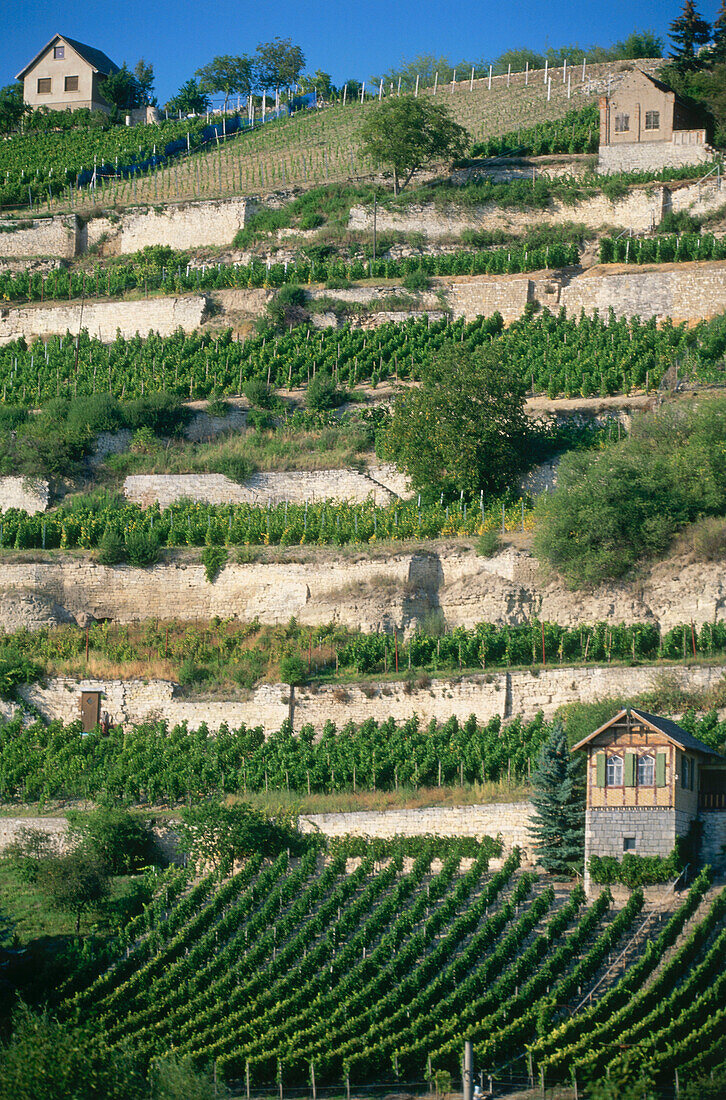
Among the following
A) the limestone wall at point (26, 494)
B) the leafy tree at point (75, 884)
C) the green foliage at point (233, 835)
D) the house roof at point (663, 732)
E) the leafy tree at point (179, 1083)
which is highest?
the limestone wall at point (26, 494)

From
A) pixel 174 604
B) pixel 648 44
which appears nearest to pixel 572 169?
pixel 648 44

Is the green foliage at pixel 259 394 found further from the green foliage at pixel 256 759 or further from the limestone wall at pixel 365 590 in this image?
the green foliage at pixel 256 759

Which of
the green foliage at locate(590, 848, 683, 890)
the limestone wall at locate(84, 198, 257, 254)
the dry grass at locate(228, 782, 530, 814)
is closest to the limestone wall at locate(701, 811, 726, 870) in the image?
the green foliage at locate(590, 848, 683, 890)

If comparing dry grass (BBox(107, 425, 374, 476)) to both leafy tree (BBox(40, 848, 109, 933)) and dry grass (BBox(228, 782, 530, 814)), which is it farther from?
leafy tree (BBox(40, 848, 109, 933))

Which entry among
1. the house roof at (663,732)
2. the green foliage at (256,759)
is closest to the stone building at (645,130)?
the green foliage at (256,759)

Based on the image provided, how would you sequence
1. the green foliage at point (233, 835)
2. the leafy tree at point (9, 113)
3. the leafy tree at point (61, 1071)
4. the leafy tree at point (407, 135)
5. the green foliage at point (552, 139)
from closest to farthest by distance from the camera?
the leafy tree at point (61, 1071)
the green foliage at point (233, 835)
the leafy tree at point (407, 135)
the green foliage at point (552, 139)
the leafy tree at point (9, 113)

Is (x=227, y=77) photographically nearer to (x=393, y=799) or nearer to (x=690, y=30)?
(x=690, y=30)
